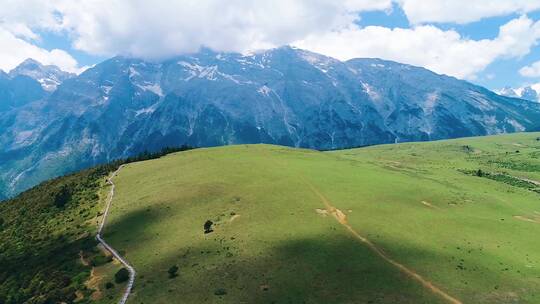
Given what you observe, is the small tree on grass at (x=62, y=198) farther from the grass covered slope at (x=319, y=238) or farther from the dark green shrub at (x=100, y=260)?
the dark green shrub at (x=100, y=260)

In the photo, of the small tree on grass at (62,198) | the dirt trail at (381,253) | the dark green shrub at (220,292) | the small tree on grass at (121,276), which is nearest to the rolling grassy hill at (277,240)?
the dark green shrub at (220,292)

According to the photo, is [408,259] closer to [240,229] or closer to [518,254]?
[518,254]

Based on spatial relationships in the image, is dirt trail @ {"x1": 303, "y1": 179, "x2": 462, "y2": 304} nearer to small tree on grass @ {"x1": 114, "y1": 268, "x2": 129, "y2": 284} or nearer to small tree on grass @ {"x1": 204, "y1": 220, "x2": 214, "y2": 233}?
small tree on grass @ {"x1": 204, "y1": 220, "x2": 214, "y2": 233}

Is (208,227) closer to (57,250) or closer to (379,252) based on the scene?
(57,250)

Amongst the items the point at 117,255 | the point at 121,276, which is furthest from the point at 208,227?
the point at 121,276

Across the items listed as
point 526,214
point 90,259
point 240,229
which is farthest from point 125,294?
point 526,214
